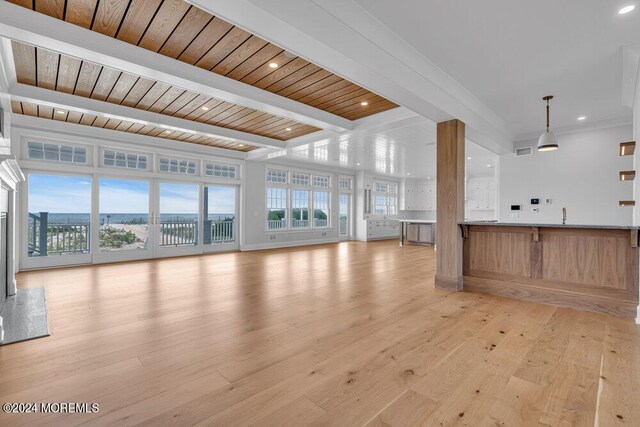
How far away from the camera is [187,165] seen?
7.45 meters

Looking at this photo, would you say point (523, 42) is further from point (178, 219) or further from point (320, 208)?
point (320, 208)

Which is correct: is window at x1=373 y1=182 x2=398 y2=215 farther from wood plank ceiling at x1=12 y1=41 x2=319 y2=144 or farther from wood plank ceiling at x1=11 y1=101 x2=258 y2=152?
wood plank ceiling at x1=12 y1=41 x2=319 y2=144

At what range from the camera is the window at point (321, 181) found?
10.0m

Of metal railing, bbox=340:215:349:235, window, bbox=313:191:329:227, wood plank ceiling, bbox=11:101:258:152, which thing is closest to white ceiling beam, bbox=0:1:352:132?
wood plank ceiling, bbox=11:101:258:152

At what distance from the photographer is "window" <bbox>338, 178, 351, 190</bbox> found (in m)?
10.7

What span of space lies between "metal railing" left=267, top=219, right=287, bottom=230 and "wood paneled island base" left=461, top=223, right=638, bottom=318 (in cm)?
585

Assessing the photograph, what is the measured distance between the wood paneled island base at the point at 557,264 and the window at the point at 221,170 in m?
6.09

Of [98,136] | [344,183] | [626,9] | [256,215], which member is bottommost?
[256,215]

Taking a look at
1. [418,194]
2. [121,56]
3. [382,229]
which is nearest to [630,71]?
[121,56]

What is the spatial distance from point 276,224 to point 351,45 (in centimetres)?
698

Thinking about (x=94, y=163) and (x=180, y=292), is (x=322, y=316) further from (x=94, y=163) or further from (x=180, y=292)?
(x=94, y=163)

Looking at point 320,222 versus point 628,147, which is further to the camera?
point 320,222

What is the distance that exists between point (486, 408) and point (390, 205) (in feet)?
36.2

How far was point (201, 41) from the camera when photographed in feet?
9.58
